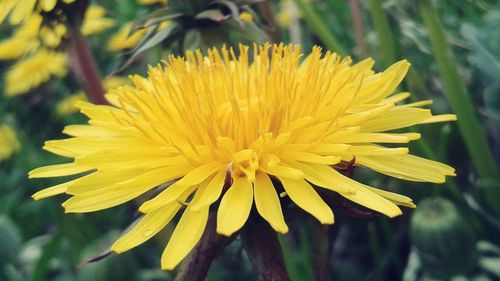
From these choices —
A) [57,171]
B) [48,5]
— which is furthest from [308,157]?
[48,5]

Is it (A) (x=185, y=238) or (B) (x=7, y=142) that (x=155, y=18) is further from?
(B) (x=7, y=142)

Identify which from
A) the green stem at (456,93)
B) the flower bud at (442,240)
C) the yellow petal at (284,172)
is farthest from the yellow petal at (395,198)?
the green stem at (456,93)

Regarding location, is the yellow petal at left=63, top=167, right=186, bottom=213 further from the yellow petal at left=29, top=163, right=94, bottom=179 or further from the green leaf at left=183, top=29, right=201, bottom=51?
the green leaf at left=183, top=29, right=201, bottom=51

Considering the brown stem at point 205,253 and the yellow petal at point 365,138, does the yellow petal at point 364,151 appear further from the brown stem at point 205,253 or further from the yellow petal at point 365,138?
the brown stem at point 205,253

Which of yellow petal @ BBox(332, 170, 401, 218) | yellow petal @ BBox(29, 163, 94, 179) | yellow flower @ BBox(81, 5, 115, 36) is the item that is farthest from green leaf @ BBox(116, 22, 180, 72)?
yellow flower @ BBox(81, 5, 115, 36)

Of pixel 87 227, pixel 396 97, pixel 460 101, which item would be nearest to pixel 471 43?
pixel 460 101

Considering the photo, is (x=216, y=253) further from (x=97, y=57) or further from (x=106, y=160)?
(x=97, y=57)
